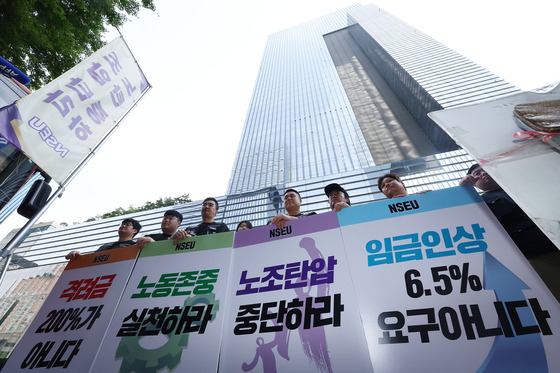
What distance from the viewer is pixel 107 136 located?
3.92m

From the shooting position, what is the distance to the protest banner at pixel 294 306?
1.57 metres

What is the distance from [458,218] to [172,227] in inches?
143

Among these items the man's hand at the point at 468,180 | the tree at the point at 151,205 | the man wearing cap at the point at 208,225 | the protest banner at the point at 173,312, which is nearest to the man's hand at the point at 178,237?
the protest banner at the point at 173,312

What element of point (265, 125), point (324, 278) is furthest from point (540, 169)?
point (265, 125)

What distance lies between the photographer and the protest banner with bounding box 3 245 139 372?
203 centimetres

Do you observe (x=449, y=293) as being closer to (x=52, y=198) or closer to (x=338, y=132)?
(x=52, y=198)

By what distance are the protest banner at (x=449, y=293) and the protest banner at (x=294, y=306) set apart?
0.47 feet

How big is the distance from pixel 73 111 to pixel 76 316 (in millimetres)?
2816

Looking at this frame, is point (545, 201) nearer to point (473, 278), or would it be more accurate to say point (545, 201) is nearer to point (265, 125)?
point (473, 278)

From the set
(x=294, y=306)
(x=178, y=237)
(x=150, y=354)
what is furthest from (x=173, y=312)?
(x=294, y=306)

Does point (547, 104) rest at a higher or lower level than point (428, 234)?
higher

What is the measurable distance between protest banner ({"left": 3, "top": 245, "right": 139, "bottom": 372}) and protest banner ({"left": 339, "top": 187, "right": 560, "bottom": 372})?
2.49 metres

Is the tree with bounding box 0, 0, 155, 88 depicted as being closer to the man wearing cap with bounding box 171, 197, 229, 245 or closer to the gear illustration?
the man wearing cap with bounding box 171, 197, 229, 245

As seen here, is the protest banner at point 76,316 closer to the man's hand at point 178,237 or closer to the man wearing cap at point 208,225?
the man's hand at point 178,237
